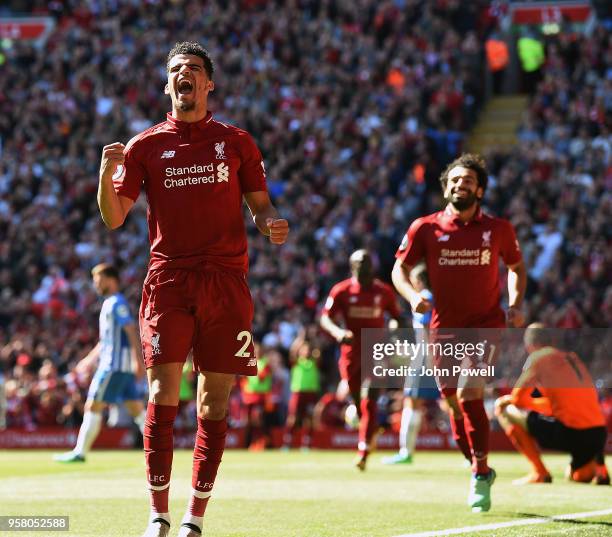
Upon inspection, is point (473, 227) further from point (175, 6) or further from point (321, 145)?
point (175, 6)

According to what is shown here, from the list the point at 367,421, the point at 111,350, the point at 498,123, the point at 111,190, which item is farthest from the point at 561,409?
the point at 498,123

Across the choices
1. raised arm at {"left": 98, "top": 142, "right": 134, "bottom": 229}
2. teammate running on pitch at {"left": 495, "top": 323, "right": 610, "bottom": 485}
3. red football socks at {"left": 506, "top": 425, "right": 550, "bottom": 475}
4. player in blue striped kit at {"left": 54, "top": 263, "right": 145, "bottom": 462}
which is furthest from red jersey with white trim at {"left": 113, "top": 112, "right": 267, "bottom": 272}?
player in blue striped kit at {"left": 54, "top": 263, "right": 145, "bottom": 462}

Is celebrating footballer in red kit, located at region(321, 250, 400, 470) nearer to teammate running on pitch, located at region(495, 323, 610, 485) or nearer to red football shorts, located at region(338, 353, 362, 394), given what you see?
red football shorts, located at region(338, 353, 362, 394)

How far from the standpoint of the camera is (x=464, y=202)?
10.7 metres

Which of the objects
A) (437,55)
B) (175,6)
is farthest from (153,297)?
(175,6)

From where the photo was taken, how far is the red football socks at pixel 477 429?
10250mm

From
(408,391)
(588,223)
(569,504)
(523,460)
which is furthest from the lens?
(588,223)

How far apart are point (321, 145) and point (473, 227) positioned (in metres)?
19.1

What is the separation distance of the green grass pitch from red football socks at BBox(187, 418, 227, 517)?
100 cm

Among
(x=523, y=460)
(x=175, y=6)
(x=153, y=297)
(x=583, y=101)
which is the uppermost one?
(x=175, y=6)

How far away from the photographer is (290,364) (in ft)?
85.4

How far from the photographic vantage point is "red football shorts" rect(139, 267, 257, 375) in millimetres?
7586

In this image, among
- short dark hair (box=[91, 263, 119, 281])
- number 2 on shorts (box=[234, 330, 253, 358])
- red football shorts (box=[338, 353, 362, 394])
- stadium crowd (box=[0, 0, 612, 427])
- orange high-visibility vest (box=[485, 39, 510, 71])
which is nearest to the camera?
number 2 on shorts (box=[234, 330, 253, 358])

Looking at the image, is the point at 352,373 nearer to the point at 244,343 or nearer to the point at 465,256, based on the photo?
the point at 465,256
